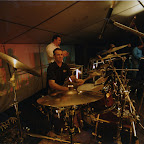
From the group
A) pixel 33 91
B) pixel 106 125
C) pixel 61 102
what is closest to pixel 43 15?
pixel 61 102

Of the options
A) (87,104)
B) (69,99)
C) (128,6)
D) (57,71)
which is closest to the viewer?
(69,99)

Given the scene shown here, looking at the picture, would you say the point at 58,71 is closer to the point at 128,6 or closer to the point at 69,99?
the point at 69,99

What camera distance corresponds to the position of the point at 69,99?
1340 millimetres

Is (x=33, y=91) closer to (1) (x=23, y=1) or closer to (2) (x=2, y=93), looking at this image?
(2) (x=2, y=93)

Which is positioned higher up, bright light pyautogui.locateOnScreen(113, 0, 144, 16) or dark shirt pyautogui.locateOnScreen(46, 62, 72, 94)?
bright light pyautogui.locateOnScreen(113, 0, 144, 16)

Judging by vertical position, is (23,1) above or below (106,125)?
above

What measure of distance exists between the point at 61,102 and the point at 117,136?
51.8 inches

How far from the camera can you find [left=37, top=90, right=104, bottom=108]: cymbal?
1261 mm

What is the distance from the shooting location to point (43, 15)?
7.16 ft

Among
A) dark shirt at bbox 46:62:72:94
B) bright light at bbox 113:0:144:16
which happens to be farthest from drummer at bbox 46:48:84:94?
bright light at bbox 113:0:144:16

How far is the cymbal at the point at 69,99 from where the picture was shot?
4.14ft

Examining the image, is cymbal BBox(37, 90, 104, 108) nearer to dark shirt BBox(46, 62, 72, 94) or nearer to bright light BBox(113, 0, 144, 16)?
dark shirt BBox(46, 62, 72, 94)

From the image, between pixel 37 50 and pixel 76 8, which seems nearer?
pixel 76 8

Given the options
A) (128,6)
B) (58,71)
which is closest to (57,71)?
(58,71)
